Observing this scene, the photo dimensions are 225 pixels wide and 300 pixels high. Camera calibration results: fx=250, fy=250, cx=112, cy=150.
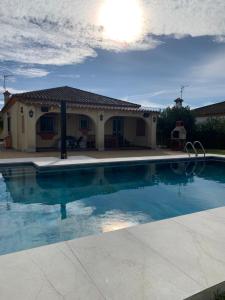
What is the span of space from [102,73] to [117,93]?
30.1 feet

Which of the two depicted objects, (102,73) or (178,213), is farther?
(102,73)

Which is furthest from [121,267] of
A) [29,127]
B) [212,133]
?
[212,133]

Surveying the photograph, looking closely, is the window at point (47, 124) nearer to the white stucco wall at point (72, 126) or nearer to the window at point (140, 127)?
the white stucco wall at point (72, 126)

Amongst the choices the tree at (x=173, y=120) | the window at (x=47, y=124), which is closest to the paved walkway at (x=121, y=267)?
the window at (x=47, y=124)

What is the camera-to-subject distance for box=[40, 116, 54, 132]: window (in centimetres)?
1880

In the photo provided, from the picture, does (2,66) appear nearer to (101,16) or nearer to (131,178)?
(101,16)

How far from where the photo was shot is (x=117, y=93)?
29078 millimetres

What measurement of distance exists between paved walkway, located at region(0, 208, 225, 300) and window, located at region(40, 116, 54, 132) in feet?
52.8

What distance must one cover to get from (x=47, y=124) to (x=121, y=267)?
56.3 ft

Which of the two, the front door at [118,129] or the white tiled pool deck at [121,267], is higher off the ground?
the front door at [118,129]

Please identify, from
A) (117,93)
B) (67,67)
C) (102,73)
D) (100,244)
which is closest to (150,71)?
(102,73)

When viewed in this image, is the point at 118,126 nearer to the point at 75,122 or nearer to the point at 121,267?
the point at 75,122

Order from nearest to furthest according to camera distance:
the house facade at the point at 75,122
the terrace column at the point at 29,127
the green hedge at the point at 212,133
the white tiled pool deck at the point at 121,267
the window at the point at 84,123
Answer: the white tiled pool deck at the point at 121,267
the terrace column at the point at 29,127
the house facade at the point at 75,122
the window at the point at 84,123
the green hedge at the point at 212,133

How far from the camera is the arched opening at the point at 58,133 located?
61.2ft
